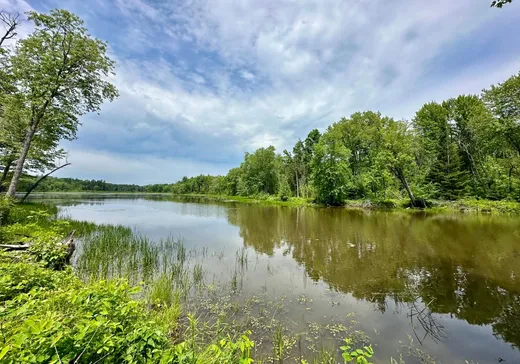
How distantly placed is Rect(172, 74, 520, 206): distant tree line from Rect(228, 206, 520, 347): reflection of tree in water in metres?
14.7

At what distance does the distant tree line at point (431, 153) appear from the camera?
75.8 feet

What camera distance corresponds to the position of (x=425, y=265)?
7652 millimetres

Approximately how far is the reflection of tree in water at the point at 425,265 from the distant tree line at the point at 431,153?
1473cm

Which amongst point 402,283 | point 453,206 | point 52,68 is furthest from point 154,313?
point 453,206

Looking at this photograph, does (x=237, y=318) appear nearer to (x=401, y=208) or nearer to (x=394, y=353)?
(x=394, y=353)

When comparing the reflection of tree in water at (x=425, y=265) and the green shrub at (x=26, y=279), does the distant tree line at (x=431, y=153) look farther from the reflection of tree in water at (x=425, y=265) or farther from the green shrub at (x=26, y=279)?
the green shrub at (x=26, y=279)

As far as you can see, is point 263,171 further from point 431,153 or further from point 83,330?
point 83,330

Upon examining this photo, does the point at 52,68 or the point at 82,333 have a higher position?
the point at 52,68

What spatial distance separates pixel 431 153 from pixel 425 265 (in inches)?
1185

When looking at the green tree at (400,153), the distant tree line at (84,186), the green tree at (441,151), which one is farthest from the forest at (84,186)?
the green tree at (441,151)

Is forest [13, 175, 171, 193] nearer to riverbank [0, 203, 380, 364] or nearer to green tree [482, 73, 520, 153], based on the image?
riverbank [0, 203, 380, 364]

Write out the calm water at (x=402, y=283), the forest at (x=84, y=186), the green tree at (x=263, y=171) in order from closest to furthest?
the calm water at (x=402, y=283), the green tree at (x=263, y=171), the forest at (x=84, y=186)

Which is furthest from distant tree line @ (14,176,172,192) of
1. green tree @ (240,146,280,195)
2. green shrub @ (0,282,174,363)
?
green shrub @ (0,282,174,363)

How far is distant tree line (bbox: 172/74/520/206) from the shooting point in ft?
75.8
